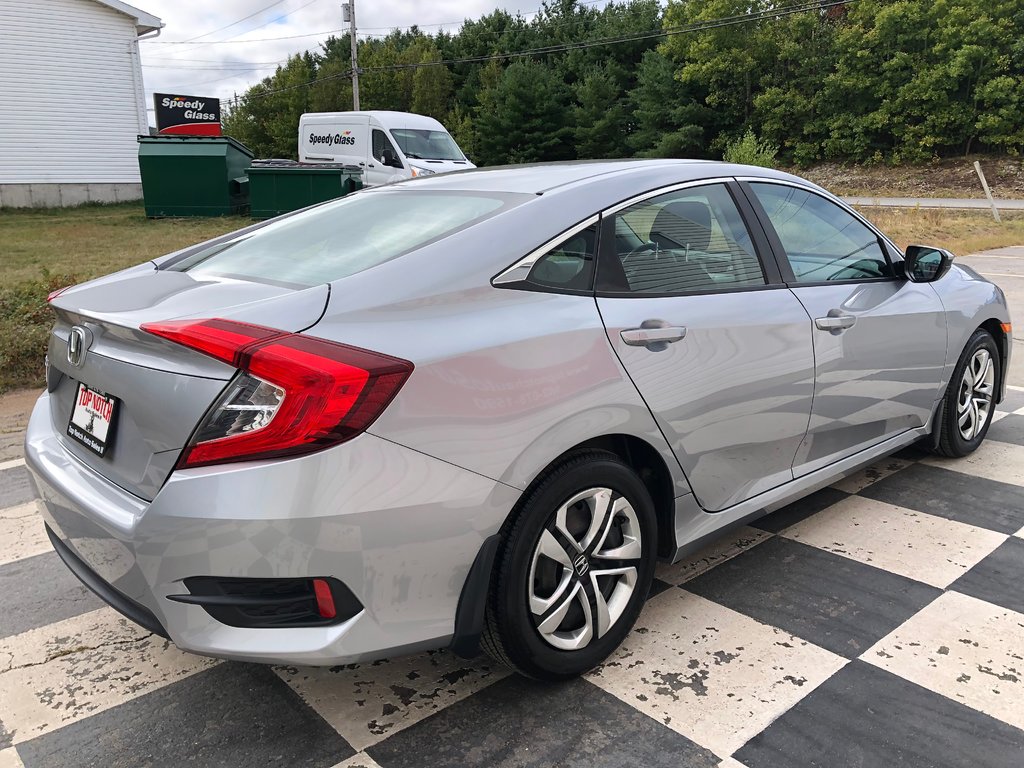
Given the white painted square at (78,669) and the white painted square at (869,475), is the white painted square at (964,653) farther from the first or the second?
the white painted square at (78,669)

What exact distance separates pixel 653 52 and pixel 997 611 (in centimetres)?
5124

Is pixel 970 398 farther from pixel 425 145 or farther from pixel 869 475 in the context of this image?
pixel 425 145

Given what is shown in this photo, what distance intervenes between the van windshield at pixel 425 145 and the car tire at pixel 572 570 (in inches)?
728

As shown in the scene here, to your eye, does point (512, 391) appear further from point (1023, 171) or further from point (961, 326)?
point (1023, 171)

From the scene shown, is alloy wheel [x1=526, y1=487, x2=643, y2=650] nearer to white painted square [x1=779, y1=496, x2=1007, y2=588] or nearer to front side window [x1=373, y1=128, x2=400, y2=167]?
white painted square [x1=779, y1=496, x2=1007, y2=588]

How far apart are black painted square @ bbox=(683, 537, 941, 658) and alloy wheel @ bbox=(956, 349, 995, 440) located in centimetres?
148

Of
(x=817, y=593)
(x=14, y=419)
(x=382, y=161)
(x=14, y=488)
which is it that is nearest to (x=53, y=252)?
(x=382, y=161)

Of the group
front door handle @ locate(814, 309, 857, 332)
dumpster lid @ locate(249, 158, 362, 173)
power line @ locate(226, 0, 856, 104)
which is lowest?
front door handle @ locate(814, 309, 857, 332)

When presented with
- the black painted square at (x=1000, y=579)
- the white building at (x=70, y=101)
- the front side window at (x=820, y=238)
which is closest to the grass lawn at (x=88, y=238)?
the white building at (x=70, y=101)

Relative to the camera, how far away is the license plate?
7.23 ft

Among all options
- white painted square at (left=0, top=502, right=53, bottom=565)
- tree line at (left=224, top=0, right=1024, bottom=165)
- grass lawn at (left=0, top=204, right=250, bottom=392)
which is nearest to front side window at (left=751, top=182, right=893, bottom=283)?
white painted square at (left=0, top=502, right=53, bottom=565)

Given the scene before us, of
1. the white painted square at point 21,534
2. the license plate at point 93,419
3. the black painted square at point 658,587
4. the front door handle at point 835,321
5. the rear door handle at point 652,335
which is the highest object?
the rear door handle at point 652,335

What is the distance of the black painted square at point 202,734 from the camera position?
2135 millimetres

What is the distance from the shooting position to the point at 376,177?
798 inches
